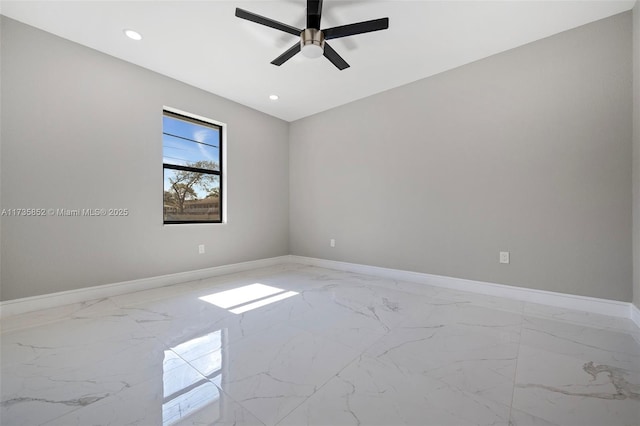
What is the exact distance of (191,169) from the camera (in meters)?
3.46

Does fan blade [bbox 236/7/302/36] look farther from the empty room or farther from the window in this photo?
the window

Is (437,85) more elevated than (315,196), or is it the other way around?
(437,85)

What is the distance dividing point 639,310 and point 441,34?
271cm

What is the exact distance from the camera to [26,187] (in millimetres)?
2244

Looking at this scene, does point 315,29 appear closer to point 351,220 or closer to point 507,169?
point 507,169

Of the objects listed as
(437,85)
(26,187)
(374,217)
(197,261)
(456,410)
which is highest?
(437,85)

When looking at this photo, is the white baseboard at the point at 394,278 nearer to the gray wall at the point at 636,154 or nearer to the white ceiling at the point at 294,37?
the gray wall at the point at 636,154

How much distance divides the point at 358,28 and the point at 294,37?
75 centimetres

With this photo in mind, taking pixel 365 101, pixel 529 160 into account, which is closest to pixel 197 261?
pixel 365 101

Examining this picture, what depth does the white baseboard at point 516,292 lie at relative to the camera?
2.14 m

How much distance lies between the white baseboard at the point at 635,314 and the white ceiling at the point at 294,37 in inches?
93.3

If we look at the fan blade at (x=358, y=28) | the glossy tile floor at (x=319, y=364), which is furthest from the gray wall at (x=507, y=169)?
the fan blade at (x=358, y=28)

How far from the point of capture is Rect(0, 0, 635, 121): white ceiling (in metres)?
2.07

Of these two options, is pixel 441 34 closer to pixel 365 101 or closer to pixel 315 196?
pixel 365 101
